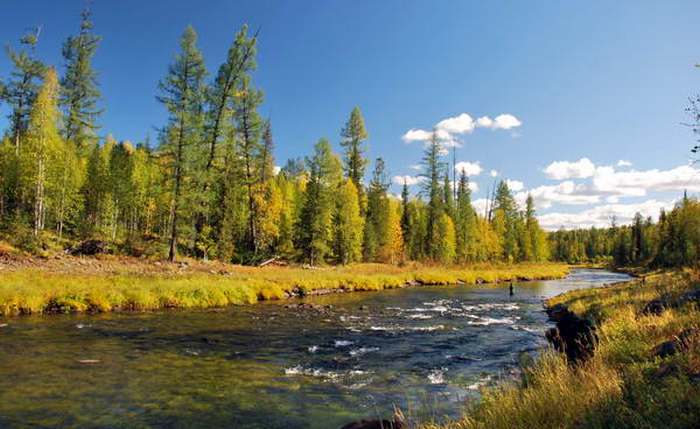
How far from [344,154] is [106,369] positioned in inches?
2097

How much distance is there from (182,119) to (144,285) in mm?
14921

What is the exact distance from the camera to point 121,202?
48969 mm

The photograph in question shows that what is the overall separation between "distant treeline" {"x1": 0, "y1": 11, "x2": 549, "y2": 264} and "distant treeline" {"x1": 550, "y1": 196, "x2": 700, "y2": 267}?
33676mm

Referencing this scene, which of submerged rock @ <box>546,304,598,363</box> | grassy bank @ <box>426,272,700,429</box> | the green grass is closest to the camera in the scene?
grassy bank @ <box>426,272,700,429</box>

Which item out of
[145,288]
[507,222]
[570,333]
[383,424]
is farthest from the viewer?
[507,222]

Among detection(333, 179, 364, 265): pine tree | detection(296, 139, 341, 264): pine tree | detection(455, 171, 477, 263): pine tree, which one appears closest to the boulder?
detection(296, 139, 341, 264): pine tree

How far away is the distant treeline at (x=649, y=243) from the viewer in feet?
235

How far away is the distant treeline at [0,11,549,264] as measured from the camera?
3341 centimetres

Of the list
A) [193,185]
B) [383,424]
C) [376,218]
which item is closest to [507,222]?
[376,218]

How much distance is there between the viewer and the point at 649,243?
10681 cm

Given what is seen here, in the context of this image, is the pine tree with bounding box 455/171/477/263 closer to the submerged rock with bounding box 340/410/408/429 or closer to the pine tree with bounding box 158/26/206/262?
the pine tree with bounding box 158/26/206/262

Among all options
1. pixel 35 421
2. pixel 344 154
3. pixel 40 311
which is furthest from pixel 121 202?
pixel 35 421

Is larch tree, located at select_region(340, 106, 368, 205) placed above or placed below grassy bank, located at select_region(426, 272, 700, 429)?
above

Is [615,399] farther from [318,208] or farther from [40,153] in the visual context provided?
[318,208]
